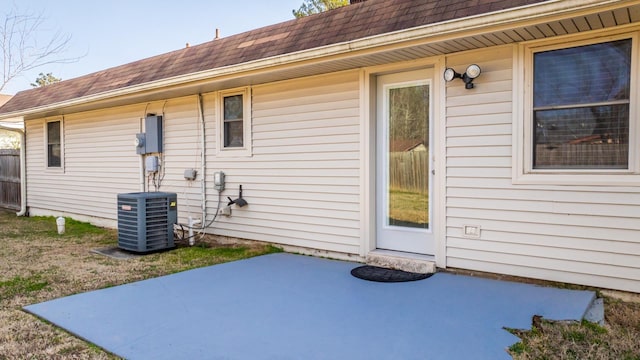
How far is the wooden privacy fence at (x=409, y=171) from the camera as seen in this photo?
4.77 m

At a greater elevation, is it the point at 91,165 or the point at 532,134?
the point at 532,134

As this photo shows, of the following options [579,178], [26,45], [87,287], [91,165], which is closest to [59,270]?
[87,287]

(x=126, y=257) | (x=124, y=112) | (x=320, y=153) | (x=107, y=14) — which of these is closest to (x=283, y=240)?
(x=320, y=153)

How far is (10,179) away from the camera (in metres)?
11.4

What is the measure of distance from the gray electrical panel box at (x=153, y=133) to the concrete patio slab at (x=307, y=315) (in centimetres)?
338

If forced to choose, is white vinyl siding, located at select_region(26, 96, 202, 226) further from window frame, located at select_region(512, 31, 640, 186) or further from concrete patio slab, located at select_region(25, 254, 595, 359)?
window frame, located at select_region(512, 31, 640, 186)

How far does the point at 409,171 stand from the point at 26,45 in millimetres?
15276

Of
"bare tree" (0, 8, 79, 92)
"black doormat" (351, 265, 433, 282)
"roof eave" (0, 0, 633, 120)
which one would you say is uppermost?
"bare tree" (0, 8, 79, 92)

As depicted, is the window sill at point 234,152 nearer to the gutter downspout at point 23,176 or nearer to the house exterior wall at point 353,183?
the house exterior wall at point 353,183

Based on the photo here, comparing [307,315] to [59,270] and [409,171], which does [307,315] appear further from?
[59,270]

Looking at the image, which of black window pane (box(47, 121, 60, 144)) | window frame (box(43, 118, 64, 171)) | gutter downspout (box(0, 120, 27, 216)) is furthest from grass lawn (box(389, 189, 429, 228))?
gutter downspout (box(0, 120, 27, 216))

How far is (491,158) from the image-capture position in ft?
13.8

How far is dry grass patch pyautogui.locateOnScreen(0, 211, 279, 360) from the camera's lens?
2875 millimetres

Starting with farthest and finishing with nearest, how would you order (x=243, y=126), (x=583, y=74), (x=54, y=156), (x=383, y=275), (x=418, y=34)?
1. (x=54, y=156)
2. (x=243, y=126)
3. (x=383, y=275)
4. (x=418, y=34)
5. (x=583, y=74)
